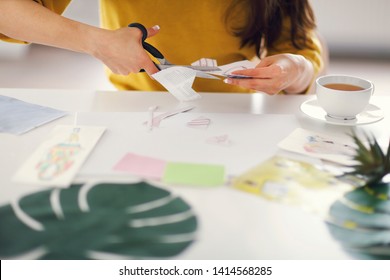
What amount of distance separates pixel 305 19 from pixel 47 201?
2.65 feet

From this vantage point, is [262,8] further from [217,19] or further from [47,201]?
[47,201]

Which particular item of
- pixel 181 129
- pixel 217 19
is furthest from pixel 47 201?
pixel 217 19

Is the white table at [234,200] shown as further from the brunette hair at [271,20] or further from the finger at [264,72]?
the brunette hair at [271,20]

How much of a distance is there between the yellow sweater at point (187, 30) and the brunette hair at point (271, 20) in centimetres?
2

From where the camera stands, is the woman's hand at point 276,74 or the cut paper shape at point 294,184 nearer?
the cut paper shape at point 294,184

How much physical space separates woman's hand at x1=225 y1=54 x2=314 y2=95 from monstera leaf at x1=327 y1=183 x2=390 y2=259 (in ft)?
1.14

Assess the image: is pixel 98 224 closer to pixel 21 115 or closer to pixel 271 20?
pixel 21 115

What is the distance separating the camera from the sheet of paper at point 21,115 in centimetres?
91

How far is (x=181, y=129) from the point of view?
93 cm

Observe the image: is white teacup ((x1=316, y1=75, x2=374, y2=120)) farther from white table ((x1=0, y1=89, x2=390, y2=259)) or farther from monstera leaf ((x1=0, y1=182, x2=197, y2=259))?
monstera leaf ((x1=0, y1=182, x2=197, y2=259))

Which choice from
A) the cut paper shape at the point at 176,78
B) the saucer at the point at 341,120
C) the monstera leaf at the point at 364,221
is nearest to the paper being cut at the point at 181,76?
A: the cut paper shape at the point at 176,78

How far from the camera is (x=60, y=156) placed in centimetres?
81

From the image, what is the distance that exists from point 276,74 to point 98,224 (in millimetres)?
527
